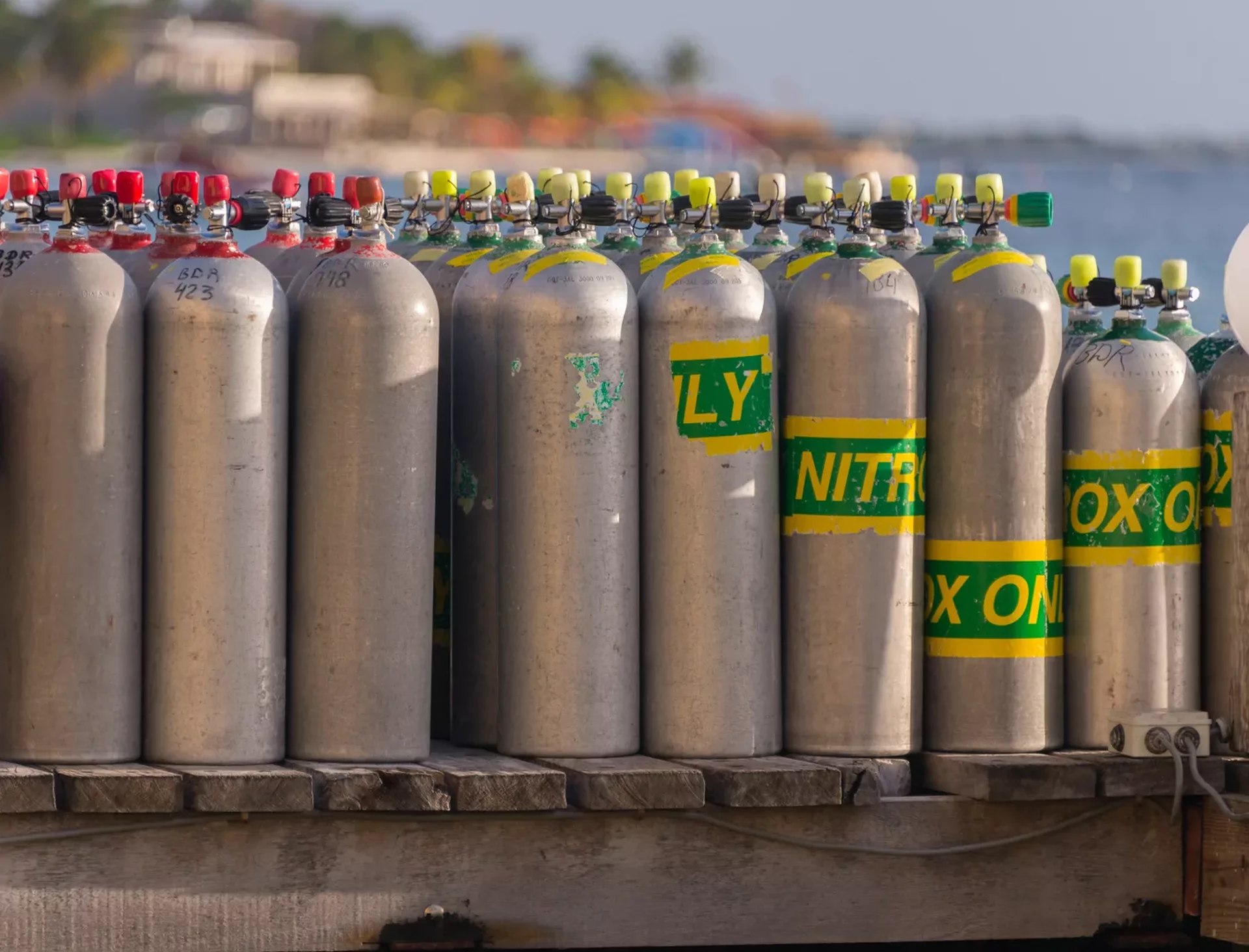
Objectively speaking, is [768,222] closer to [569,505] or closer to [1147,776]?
[569,505]

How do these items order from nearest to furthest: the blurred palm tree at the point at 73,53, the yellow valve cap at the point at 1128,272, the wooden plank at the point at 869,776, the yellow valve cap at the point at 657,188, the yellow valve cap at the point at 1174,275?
the wooden plank at the point at 869,776 < the yellow valve cap at the point at 1128,272 < the yellow valve cap at the point at 657,188 < the yellow valve cap at the point at 1174,275 < the blurred palm tree at the point at 73,53

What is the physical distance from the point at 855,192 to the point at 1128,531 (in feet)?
3.04

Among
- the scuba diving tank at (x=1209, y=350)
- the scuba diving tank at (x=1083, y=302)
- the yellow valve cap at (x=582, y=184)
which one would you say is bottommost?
the scuba diving tank at (x=1209, y=350)

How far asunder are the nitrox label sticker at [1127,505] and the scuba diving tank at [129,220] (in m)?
2.02

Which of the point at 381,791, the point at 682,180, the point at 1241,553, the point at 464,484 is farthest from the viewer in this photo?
the point at 682,180

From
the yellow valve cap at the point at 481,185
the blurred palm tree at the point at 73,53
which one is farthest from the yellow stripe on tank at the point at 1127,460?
the blurred palm tree at the point at 73,53

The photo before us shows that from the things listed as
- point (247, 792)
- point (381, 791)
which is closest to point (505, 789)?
point (381, 791)

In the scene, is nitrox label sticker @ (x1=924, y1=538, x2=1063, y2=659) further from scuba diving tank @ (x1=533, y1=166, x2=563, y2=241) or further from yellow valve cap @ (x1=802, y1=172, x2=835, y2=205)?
scuba diving tank @ (x1=533, y1=166, x2=563, y2=241)

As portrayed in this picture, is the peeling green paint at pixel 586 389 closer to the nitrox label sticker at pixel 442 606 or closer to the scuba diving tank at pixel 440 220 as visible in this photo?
the nitrox label sticker at pixel 442 606

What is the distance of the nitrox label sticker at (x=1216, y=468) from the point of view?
17.0 feet

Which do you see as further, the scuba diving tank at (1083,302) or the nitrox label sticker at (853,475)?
the scuba diving tank at (1083,302)

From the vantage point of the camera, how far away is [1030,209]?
5.37m

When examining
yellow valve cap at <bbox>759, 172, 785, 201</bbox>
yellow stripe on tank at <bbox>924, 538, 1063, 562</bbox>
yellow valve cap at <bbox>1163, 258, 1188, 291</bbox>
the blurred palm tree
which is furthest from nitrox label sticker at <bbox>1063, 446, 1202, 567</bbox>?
the blurred palm tree

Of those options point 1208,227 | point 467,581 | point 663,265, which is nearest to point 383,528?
point 467,581
